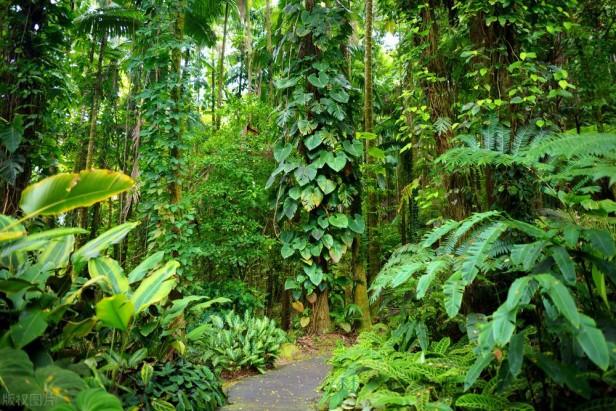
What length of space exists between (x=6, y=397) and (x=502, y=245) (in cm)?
271

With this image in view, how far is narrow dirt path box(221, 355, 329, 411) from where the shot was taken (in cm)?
366

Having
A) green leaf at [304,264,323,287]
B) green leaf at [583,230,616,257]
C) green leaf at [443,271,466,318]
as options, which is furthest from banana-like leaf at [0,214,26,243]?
green leaf at [304,264,323,287]

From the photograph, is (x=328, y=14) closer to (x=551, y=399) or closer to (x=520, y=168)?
(x=520, y=168)

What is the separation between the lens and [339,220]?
6043mm

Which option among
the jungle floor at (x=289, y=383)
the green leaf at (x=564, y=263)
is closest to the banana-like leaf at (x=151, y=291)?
the jungle floor at (x=289, y=383)

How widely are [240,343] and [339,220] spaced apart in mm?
2111

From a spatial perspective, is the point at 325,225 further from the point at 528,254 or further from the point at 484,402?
the point at 528,254

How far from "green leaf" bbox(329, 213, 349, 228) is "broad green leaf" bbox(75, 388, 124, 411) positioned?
4184 mm

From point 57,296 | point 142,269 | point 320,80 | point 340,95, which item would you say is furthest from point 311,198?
point 57,296

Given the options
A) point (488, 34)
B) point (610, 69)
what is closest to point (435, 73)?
point (488, 34)

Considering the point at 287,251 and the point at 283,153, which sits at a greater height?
the point at 283,153

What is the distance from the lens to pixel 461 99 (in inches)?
185

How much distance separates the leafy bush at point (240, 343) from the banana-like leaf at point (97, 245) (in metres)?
1.94

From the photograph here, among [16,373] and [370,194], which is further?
[370,194]
